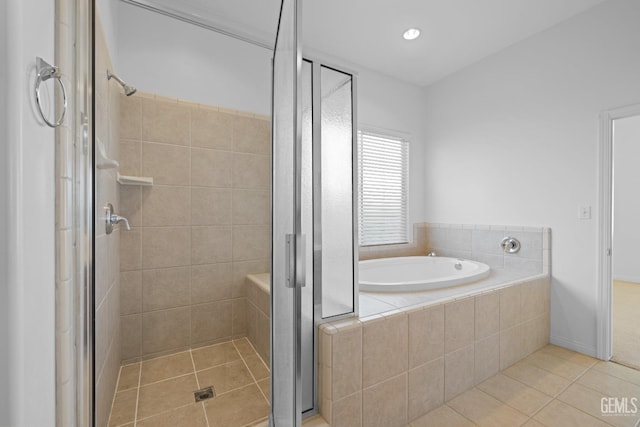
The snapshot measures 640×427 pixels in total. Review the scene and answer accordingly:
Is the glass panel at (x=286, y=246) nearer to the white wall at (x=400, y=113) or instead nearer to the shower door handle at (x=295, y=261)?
the shower door handle at (x=295, y=261)

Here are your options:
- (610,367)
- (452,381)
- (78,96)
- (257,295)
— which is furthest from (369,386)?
(610,367)

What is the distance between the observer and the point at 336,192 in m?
1.35

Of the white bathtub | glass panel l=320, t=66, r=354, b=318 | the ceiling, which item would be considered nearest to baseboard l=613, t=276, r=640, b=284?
the white bathtub

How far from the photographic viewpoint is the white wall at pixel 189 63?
1.94m

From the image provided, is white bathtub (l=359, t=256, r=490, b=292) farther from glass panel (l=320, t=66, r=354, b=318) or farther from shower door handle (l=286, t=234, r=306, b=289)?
shower door handle (l=286, t=234, r=306, b=289)

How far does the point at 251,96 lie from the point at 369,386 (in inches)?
89.3

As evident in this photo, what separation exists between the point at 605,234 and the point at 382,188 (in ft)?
6.05

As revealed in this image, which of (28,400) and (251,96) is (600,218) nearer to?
(251,96)

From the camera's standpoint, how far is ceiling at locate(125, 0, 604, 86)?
1.92 metres

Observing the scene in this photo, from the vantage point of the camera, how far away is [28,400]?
21.9 inches

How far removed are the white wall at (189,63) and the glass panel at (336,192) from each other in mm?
1199

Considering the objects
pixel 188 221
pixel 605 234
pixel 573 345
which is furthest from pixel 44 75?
pixel 573 345

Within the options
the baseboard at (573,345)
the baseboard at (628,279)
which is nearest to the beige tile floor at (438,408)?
the baseboard at (573,345)

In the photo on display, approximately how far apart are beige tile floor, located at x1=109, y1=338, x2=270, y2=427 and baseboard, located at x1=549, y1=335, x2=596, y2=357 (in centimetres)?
237
